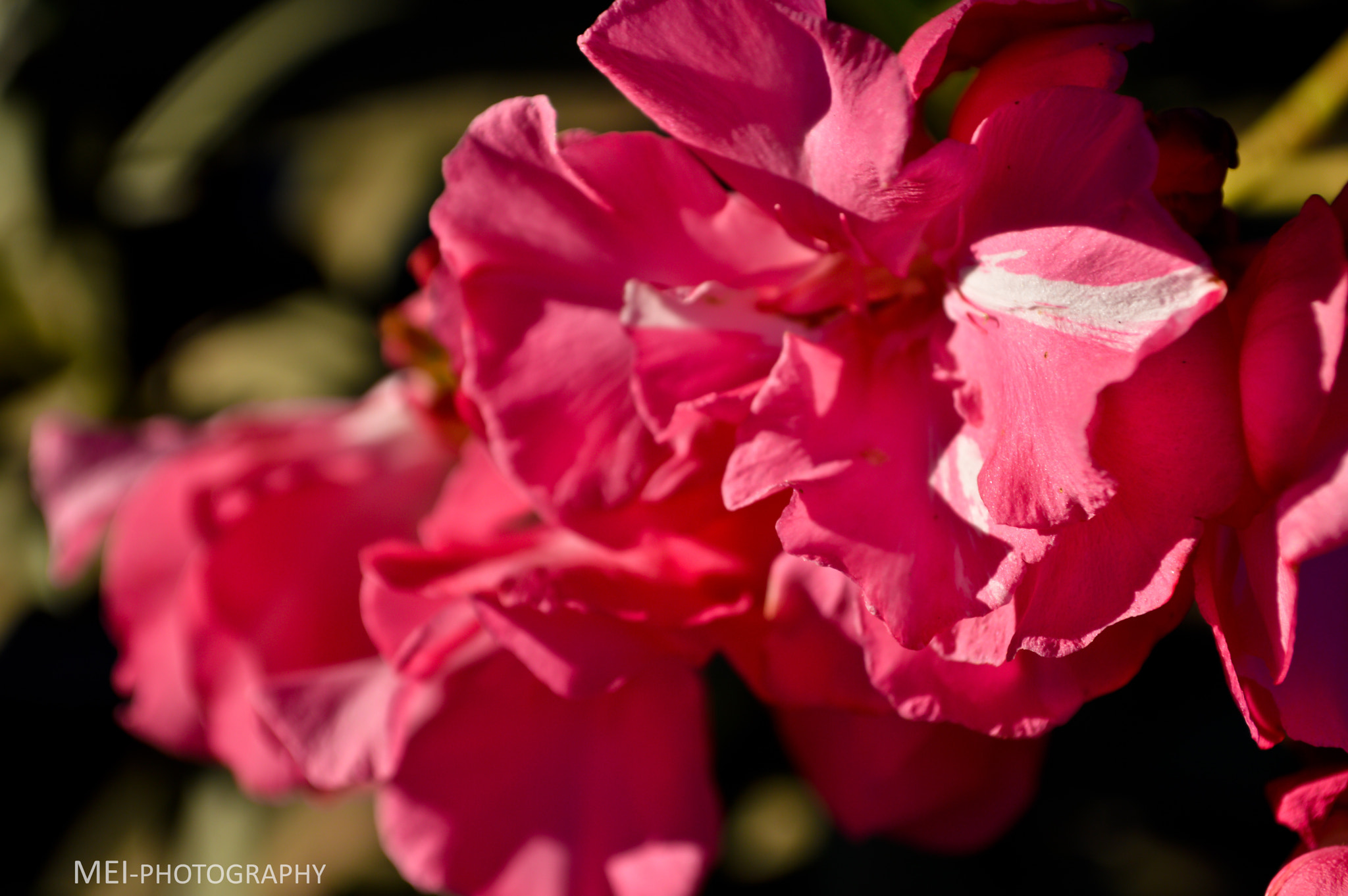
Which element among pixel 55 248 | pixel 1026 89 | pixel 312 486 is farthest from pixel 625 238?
pixel 55 248

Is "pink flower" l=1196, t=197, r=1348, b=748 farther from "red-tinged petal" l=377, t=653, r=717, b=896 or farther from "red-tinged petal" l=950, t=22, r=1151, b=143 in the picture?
"red-tinged petal" l=377, t=653, r=717, b=896

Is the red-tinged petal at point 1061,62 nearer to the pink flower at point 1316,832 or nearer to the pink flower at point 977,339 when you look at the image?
the pink flower at point 977,339

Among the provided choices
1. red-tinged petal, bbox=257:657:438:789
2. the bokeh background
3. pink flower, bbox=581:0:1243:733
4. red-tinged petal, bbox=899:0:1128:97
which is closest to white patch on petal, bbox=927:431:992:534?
pink flower, bbox=581:0:1243:733

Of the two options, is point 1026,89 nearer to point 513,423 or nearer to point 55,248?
point 513,423

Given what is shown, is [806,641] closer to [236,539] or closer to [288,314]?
[236,539]

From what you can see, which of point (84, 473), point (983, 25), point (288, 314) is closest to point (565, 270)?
point (983, 25)

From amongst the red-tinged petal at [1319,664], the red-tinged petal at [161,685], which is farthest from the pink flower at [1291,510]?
the red-tinged petal at [161,685]

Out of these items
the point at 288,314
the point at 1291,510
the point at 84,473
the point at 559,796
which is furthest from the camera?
the point at 288,314
